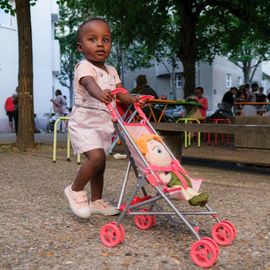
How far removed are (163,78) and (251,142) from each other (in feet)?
135

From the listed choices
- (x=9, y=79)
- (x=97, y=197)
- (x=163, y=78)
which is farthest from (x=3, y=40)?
(x=163, y=78)

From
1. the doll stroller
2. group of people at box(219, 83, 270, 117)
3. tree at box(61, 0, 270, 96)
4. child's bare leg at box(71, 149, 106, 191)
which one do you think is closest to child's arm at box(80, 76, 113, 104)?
the doll stroller

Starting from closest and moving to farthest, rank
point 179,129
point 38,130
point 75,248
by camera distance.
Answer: point 75,248
point 179,129
point 38,130

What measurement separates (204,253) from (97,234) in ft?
3.16

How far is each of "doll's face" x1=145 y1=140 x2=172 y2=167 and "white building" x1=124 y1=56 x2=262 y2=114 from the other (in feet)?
121

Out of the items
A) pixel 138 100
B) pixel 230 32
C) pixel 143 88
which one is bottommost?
pixel 138 100

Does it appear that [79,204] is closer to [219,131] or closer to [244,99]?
[219,131]

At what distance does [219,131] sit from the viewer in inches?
235

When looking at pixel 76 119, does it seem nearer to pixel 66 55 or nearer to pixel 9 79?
pixel 9 79

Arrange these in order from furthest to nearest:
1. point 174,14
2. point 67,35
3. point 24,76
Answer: point 67,35, point 174,14, point 24,76

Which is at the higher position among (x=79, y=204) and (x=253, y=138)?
(x=253, y=138)

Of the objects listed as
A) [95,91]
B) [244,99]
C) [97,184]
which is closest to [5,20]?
[244,99]

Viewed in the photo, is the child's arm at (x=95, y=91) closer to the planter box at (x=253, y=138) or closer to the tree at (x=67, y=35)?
the planter box at (x=253, y=138)

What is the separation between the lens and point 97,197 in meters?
3.97
